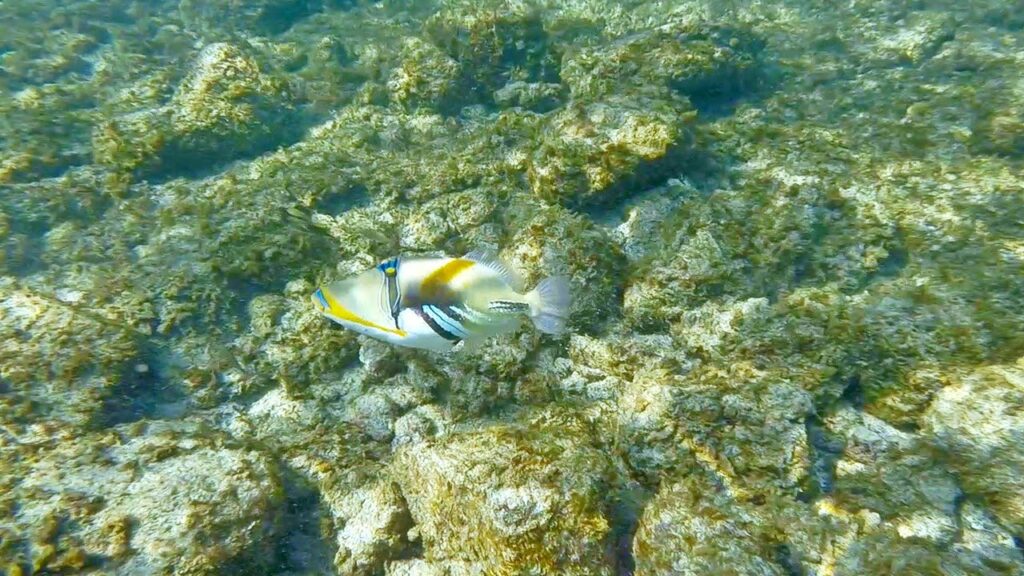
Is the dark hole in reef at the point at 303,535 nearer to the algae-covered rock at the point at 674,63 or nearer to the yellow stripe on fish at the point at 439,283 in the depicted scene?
the yellow stripe on fish at the point at 439,283

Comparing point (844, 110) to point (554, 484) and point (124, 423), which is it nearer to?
point (554, 484)

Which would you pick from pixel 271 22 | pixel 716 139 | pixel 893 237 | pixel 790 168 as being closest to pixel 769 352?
pixel 893 237

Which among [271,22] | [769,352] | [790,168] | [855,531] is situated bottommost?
[855,531]

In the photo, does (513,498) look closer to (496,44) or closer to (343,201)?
(343,201)

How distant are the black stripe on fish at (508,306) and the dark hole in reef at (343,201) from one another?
3687 mm

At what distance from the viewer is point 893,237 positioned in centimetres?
425

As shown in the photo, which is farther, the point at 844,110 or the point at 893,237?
the point at 844,110

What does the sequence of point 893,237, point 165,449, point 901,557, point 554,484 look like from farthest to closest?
point 893,237 → point 165,449 → point 554,484 → point 901,557

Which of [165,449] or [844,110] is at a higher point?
[844,110]

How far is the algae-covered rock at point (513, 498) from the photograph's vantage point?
2.54 metres

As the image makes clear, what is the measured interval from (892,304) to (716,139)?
2535 millimetres

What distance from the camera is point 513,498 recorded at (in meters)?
2.62

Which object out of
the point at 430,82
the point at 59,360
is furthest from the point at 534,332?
the point at 430,82

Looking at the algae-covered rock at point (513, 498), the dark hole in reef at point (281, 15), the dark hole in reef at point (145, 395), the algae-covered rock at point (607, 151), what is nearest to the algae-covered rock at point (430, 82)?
the algae-covered rock at point (607, 151)
